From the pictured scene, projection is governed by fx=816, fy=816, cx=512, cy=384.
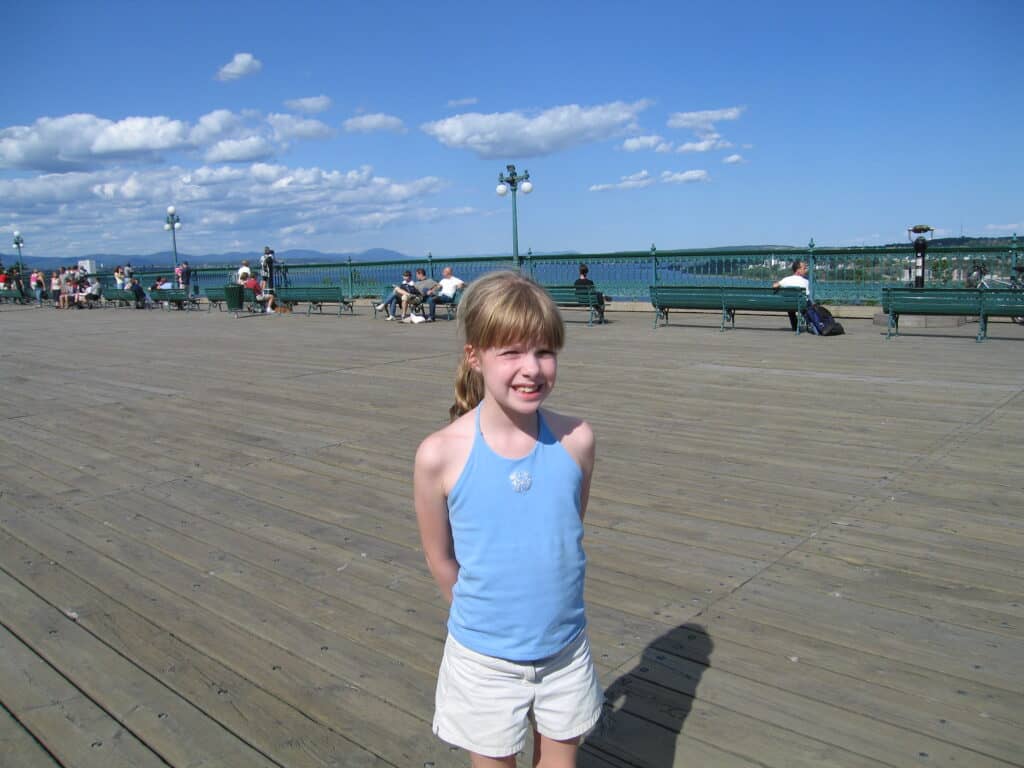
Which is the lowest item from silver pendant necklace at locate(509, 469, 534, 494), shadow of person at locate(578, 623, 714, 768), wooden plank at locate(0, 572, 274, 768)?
shadow of person at locate(578, 623, 714, 768)

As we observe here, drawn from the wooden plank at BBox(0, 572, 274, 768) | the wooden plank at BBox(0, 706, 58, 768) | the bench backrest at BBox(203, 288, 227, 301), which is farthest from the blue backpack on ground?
the bench backrest at BBox(203, 288, 227, 301)

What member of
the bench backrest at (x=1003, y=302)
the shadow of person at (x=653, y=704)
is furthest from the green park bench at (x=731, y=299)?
the shadow of person at (x=653, y=704)

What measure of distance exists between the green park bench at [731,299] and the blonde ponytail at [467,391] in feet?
Result: 39.9

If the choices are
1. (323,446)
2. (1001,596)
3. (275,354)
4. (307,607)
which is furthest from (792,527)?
(275,354)

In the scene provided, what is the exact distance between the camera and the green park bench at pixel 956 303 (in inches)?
453

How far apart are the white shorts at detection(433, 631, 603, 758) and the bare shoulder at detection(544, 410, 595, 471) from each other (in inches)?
16.3

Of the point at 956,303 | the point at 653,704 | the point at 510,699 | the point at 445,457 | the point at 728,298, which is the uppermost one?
the point at 445,457

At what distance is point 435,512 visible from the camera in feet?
6.10

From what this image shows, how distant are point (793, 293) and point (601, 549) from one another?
33.8ft

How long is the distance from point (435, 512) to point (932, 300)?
40.3 ft

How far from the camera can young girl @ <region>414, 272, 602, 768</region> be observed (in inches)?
70.1

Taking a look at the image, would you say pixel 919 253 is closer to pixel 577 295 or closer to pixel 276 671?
pixel 577 295

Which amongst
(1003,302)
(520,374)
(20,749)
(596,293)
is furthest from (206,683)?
(596,293)

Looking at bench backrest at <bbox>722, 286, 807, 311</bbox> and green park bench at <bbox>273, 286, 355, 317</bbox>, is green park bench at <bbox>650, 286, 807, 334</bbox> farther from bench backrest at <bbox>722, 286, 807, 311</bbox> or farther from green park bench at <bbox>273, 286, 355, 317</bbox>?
green park bench at <bbox>273, 286, 355, 317</bbox>
